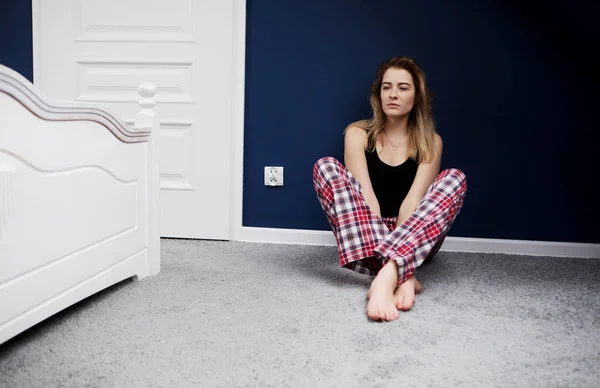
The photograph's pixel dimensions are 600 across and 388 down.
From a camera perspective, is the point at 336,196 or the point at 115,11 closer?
the point at 336,196

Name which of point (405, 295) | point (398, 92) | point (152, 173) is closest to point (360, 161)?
point (398, 92)

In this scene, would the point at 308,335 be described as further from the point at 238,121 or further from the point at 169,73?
the point at 169,73

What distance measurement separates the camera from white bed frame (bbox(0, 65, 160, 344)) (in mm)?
1250

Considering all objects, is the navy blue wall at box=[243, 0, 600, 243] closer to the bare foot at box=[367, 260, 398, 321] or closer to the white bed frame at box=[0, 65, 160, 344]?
the white bed frame at box=[0, 65, 160, 344]

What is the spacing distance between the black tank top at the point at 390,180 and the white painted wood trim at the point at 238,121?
0.73m

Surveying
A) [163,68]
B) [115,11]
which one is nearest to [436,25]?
[163,68]

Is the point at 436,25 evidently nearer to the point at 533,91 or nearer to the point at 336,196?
the point at 533,91

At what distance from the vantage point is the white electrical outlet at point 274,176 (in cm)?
264

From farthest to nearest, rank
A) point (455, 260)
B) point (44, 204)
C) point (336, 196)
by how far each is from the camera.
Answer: point (455, 260), point (336, 196), point (44, 204)

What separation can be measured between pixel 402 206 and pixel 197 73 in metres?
1.20

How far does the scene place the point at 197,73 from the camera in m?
2.61

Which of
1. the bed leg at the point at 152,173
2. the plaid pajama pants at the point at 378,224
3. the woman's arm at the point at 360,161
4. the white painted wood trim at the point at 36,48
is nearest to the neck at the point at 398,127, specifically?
the woman's arm at the point at 360,161

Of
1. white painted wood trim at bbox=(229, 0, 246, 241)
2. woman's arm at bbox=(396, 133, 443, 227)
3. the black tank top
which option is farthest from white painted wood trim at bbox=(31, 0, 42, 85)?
woman's arm at bbox=(396, 133, 443, 227)

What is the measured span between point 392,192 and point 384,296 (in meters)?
0.60
